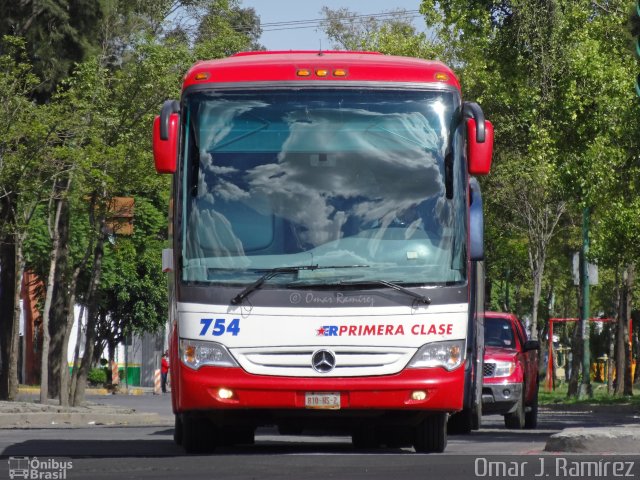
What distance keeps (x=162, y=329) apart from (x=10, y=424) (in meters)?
38.3

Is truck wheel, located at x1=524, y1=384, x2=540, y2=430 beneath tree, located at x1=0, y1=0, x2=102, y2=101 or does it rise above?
beneath

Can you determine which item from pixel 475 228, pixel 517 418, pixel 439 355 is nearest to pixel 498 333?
pixel 517 418

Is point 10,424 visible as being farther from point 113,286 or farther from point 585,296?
point 113,286

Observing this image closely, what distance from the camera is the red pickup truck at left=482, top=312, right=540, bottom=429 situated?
73.0 feet

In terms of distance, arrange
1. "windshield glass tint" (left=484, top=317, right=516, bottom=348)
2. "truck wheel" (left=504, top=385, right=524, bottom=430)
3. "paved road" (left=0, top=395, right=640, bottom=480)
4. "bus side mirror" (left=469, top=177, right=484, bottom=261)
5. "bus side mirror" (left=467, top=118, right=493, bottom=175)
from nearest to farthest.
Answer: "paved road" (left=0, top=395, right=640, bottom=480), "bus side mirror" (left=467, top=118, right=493, bottom=175), "bus side mirror" (left=469, top=177, right=484, bottom=261), "truck wheel" (left=504, top=385, right=524, bottom=430), "windshield glass tint" (left=484, top=317, right=516, bottom=348)

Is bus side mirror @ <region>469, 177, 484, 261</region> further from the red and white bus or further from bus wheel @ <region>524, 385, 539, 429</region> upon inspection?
bus wheel @ <region>524, 385, 539, 429</region>

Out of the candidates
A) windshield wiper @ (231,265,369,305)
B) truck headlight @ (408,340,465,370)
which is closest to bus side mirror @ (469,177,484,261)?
truck headlight @ (408,340,465,370)

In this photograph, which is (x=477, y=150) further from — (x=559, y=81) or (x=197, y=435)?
(x=559, y=81)

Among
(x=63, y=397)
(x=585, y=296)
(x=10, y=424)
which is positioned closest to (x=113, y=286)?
(x=585, y=296)

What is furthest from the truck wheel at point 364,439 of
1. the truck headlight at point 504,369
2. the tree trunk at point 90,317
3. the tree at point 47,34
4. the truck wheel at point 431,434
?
the tree at point 47,34

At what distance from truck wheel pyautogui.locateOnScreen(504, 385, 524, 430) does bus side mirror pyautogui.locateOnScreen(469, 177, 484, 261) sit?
7.50m

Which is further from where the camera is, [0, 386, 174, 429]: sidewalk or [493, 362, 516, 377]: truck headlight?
[0, 386, 174, 429]: sidewalk

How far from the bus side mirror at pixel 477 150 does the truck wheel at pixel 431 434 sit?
2.39 meters

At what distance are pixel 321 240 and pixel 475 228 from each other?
7.27 feet
